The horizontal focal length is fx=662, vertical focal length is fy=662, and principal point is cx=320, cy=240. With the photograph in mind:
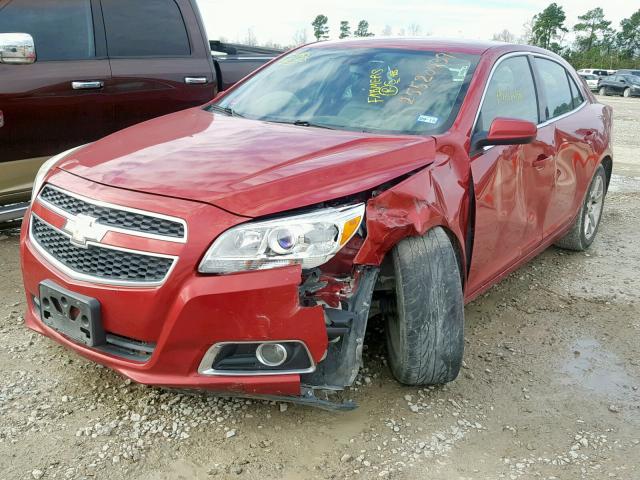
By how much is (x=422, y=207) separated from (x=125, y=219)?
118 cm

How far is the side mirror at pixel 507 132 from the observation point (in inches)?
125

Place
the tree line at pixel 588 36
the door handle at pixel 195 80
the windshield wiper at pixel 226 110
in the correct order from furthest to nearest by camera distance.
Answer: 1. the tree line at pixel 588 36
2. the door handle at pixel 195 80
3. the windshield wiper at pixel 226 110

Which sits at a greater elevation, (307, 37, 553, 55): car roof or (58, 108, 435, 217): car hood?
(307, 37, 553, 55): car roof

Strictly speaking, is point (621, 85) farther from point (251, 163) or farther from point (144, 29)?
point (251, 163)

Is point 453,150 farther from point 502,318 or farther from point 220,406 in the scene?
point 220,406

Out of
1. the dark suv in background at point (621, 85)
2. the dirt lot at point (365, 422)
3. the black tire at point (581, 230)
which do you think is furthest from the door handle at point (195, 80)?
the dark suv in background at point (621, 85)

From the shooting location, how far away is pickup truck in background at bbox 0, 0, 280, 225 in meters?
4.52

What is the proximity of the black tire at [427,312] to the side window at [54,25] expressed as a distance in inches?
132

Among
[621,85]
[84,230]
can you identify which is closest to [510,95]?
[84,230]

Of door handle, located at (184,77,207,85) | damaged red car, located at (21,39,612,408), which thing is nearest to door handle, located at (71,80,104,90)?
door handle, located at (184,77,207,85)

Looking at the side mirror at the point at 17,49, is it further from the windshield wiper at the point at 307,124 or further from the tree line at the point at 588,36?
the tree line at the point at 588,36

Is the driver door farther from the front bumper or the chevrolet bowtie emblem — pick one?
the chevrolet bowtie emblem

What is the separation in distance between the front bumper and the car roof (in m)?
1.96

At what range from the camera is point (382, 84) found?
355cm
